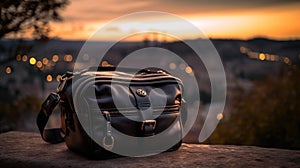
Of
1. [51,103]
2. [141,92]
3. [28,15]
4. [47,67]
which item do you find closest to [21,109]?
[47,67]

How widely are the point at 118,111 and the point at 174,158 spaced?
0.51 m

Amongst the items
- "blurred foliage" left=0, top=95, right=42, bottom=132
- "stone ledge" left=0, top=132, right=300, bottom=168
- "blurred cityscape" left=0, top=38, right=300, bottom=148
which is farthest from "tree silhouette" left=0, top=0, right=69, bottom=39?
"blurred foliage" left=0, top=95, right=42, bottom=132

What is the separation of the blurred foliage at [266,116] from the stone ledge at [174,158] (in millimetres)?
4007

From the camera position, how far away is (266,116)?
25.7 feet

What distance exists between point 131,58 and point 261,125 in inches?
199

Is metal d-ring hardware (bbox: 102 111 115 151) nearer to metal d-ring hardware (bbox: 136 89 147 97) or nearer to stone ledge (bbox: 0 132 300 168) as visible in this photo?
stone ledge (bbox: 0 132 300 168)

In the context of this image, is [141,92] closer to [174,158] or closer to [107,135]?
[107,135]

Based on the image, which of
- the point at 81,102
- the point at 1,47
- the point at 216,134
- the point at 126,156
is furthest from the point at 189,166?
the point at 216,134

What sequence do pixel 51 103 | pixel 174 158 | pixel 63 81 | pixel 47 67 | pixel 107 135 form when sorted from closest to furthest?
pixel 107 135
pixel 174 158
pixel 63 81
pixel 51 103
pixel 47 67

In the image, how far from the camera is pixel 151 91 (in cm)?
286

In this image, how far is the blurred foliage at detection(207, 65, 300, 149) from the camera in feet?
24.3

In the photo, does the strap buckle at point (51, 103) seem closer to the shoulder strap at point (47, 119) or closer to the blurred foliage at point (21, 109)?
the shoulder strap at point (47, 119)

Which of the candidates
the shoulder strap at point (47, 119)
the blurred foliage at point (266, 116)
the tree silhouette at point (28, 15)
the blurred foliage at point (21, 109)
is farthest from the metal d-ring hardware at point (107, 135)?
the blurred foliage at point (21, 109)

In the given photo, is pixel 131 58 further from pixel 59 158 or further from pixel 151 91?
pixel 59 158
